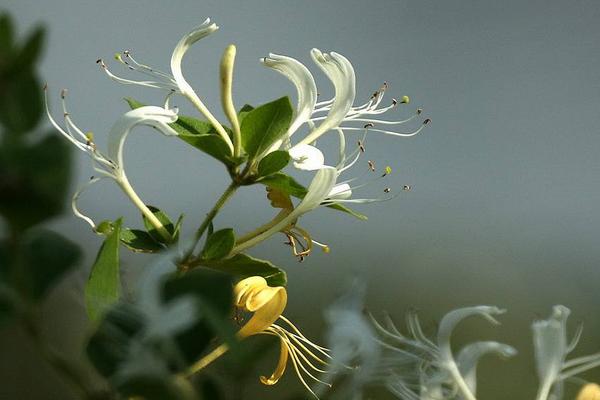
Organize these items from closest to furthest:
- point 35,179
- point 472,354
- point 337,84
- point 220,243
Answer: point 35,179 → point 472,354 → point 220,243 → point 337,84

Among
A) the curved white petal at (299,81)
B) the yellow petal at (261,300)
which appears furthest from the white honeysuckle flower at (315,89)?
the yellow petal at (261,300)

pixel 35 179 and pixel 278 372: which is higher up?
pixel 35 179

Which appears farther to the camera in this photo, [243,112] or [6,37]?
[243,112]

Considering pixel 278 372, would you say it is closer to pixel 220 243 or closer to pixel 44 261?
pixel 220 243

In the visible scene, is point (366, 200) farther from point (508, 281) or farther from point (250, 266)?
point (508, 281)

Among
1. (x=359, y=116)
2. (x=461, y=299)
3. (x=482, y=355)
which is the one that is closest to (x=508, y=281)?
(x=461, y=299)

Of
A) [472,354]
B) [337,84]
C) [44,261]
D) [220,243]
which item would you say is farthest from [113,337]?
[337,84]
